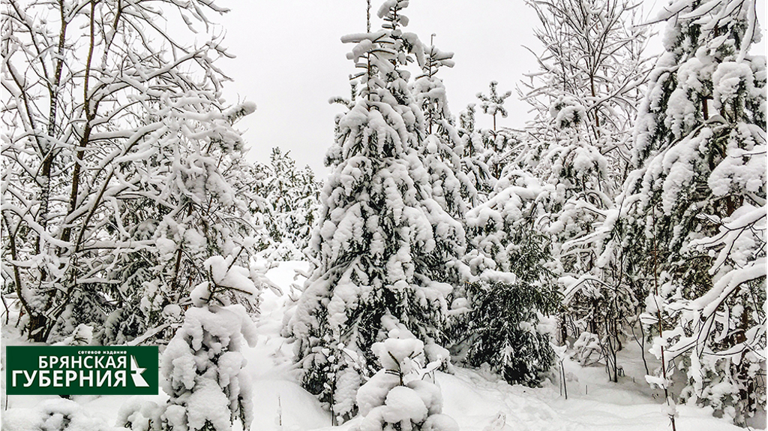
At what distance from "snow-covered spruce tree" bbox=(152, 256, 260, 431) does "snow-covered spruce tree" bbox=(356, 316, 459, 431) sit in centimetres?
94

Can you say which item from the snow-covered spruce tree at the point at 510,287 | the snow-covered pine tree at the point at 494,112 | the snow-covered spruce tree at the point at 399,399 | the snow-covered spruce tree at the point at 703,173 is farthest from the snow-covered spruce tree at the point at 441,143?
the snow-covered spruce tree at the point at 399,399

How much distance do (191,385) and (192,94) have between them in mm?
4164

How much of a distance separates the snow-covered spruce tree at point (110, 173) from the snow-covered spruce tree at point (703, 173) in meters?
4.37

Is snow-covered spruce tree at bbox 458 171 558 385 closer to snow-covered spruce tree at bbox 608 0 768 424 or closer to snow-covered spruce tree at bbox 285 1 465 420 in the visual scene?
snow-covered spruce tree at bbox 285 1 465 420

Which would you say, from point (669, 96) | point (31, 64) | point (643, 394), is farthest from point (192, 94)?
point (643, 394)

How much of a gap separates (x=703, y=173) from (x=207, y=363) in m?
4.08

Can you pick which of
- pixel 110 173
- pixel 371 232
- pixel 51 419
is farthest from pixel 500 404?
pixel 110 173

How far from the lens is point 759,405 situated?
4473 millimetres

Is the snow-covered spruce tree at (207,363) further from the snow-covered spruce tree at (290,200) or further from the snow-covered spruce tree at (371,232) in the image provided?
the snow-covered spruce tree at (290,200)

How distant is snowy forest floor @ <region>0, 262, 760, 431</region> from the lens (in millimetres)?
4426

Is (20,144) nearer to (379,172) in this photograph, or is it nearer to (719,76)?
(379,172)

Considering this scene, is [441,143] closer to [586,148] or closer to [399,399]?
[586,148]

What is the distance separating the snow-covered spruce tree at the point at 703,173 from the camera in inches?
101

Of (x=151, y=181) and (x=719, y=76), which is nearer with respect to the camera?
(x=719, y=76)
